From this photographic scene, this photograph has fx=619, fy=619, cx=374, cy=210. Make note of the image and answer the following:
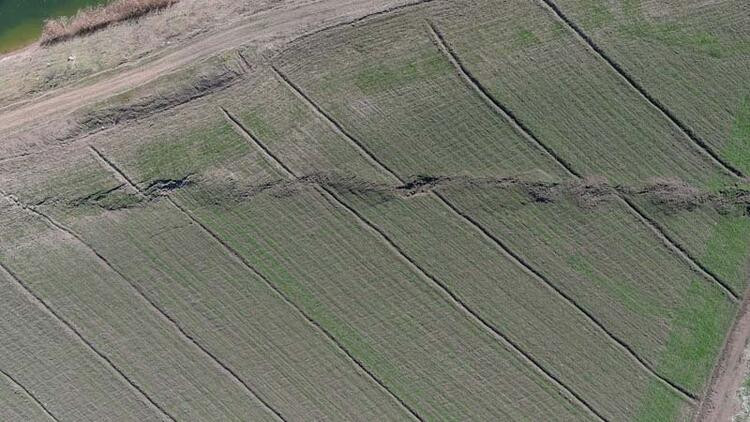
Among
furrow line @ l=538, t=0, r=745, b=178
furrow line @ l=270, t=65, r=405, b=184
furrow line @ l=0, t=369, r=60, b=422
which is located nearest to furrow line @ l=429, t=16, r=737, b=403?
furrow line @ l=538, t=0, r=745, b=178

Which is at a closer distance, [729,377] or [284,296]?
[729,377]

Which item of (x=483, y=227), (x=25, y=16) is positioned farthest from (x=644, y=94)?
(x=25, y=16)

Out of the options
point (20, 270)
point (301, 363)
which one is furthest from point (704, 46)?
point (20, 270)

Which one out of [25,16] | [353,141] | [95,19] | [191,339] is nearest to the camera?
[353,141]

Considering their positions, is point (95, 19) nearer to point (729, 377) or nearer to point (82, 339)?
point (82, 339)

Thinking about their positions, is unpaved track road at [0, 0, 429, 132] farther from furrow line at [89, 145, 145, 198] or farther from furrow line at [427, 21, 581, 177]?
furrow line at [89, 145, 145, 198]

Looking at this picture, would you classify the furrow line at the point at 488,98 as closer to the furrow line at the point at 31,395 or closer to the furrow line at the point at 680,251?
the furrow line at the point at 680,251

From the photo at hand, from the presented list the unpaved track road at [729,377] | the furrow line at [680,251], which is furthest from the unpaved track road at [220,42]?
the unpaved track road at [729,377]

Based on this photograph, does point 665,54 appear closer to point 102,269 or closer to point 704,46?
point 704,46
